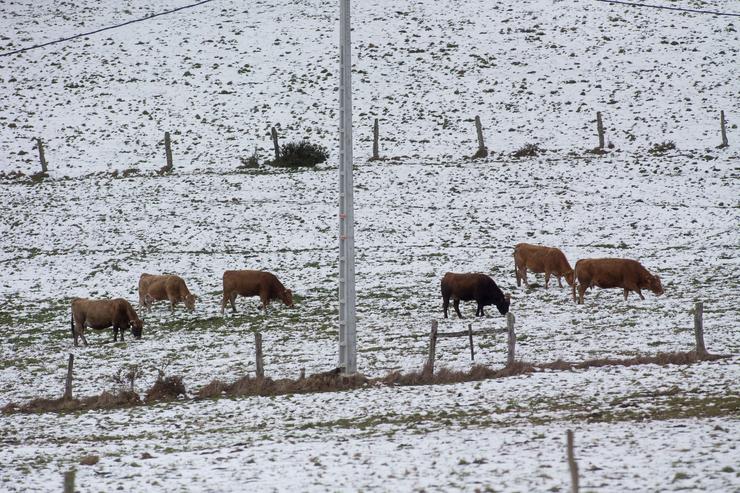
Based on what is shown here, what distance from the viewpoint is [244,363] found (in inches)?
727

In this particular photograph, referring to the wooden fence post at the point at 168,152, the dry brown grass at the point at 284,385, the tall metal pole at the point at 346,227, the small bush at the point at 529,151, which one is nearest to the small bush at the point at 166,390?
the dry brown grass at the point at 284,385

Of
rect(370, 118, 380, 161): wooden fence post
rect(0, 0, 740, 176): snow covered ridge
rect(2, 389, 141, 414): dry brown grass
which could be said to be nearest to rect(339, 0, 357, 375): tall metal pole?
rect(2, 389, 141, 414): dry brown grass

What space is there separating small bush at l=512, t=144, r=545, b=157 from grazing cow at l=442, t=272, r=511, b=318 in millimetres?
16677

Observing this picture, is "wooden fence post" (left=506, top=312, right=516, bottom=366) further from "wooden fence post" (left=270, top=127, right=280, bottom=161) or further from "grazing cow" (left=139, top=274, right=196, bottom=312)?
"wooden fence post" (left=270, top=127, right=280, bottom=161)

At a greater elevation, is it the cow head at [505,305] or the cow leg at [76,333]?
the cow head at [505,305]

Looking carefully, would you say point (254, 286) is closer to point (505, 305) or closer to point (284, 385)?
point (505, 305)

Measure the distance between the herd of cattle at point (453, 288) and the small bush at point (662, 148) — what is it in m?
14.4

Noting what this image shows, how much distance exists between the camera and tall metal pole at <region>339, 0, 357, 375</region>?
16.5 m

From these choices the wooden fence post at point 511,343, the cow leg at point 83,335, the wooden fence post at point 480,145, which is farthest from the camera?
the wooden fence post at point 480,145

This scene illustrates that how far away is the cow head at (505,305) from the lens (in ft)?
72.2

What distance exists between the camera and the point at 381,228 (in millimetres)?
31891

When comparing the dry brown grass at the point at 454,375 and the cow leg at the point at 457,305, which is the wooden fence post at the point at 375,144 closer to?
the cow leg at the point at 457,305

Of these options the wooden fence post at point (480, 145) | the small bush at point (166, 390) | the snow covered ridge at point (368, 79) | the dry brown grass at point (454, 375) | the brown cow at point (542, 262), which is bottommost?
the small bush at point (166, 390)

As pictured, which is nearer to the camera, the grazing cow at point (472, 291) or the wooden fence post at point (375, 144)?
the grazing cow at point (472, 291)
